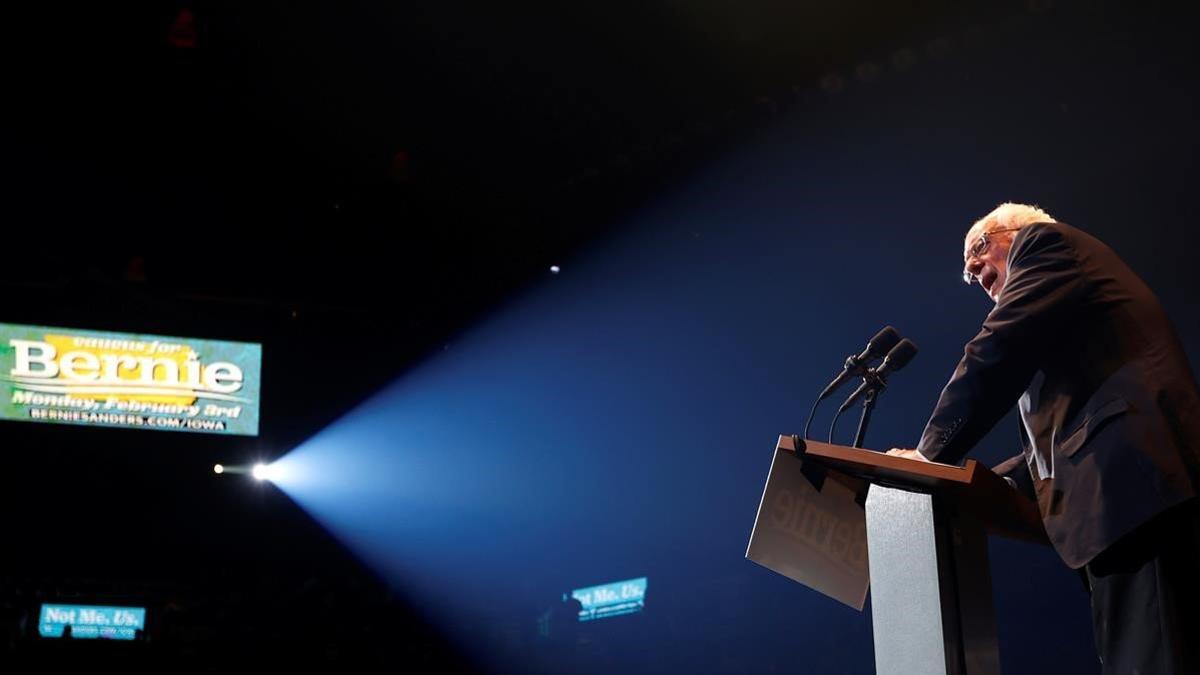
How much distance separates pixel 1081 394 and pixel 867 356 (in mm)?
384

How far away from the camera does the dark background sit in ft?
19.1

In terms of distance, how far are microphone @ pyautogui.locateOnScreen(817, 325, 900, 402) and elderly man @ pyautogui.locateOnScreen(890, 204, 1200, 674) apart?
19 centimetres

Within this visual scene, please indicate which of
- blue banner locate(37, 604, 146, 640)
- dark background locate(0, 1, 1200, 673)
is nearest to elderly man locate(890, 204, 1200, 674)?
dark background locate(0, 1, 1200, 673)

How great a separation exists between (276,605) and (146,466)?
2268mm

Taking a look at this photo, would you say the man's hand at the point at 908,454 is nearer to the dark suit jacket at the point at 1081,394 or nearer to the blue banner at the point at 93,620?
Answer: the dark suit jacket at the point at 1081,394

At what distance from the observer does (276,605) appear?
32.9ft

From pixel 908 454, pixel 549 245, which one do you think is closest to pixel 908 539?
pixel 908 454

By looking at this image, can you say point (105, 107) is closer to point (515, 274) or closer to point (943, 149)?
point (515, 274)

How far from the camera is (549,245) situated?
28.0 feet

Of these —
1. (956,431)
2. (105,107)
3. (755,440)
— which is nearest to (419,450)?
(755,440)

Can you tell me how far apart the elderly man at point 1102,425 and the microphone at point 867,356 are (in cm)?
19

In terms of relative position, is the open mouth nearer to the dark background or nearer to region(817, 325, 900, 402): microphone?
region(817, 325, 900, 402): microphone

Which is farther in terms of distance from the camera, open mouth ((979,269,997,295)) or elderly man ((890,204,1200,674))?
open mouth ((979,269,997,295))

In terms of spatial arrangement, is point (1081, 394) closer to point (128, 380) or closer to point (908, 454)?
point (908, 454)
